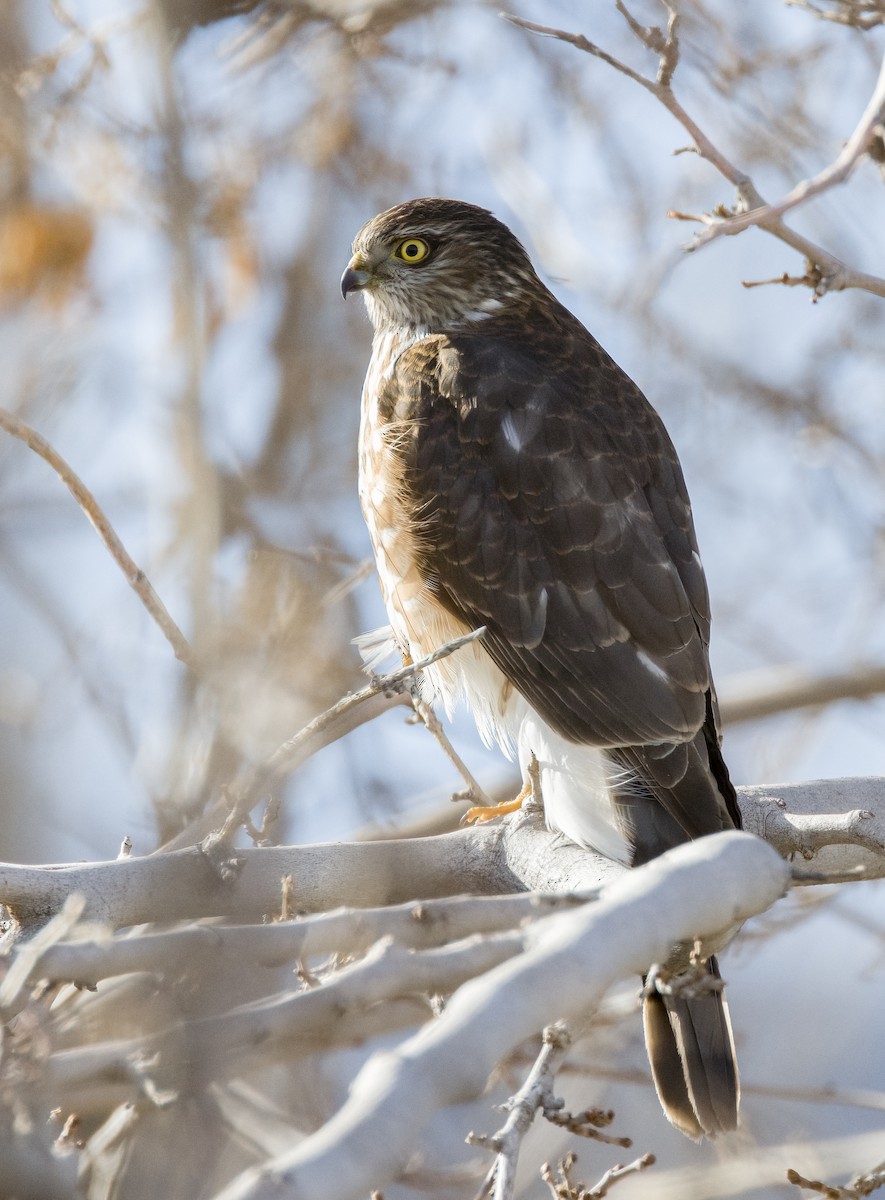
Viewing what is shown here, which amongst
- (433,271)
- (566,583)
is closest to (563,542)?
(566,583)

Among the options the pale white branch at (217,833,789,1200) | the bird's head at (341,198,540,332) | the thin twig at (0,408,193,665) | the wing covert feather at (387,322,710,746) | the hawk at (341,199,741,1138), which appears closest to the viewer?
the pale white branch at (217,833,789,1200)

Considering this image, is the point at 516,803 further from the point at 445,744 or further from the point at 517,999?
the point at 517,999

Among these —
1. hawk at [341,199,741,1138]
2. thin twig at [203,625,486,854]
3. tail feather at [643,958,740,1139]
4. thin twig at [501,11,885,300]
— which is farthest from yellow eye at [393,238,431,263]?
thin twig at [203,625,486,854]

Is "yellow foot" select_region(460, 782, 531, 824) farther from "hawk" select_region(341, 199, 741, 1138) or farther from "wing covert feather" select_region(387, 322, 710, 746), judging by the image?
"wing covert feather" select_region(387, 322, 710, 746)

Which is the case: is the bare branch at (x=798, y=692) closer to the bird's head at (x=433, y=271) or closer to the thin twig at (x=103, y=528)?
the bird's head at (x=433, y=271)

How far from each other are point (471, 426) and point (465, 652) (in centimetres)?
66

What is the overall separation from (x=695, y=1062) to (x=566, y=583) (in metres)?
1.31

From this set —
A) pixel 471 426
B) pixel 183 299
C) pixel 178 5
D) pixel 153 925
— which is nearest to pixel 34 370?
pixel 183 299

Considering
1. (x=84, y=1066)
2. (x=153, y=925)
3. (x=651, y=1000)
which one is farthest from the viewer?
(x=651, y=1000)

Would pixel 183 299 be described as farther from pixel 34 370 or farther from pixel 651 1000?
pixel 651 1000

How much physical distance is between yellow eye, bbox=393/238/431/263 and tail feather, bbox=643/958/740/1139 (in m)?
2.57

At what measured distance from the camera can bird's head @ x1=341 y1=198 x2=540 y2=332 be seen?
15.2 feet

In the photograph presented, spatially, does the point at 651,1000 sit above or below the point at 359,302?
below

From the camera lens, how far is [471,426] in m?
3.94
